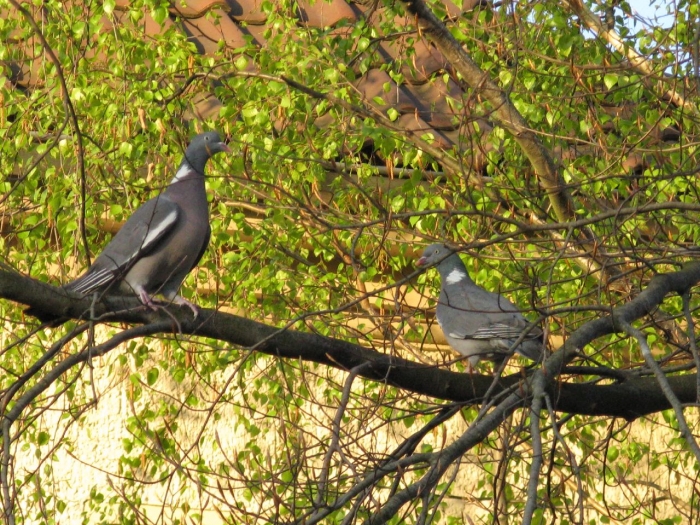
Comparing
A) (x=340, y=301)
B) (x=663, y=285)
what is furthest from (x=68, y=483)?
(x=663, y=285)

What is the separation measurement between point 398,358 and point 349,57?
216 cm

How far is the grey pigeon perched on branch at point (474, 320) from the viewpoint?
160 inches

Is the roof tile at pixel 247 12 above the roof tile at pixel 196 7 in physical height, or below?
above

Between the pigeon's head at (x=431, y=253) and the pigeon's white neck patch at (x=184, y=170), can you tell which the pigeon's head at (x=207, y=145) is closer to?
the pigeon's white neck patch at (x=184, y=170)

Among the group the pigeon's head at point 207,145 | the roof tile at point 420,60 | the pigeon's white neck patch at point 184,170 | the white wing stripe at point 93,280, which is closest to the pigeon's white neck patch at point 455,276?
the roof tile at point 420,60

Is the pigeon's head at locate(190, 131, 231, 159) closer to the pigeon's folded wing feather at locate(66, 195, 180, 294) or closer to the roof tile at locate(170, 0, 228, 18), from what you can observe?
the pigeon's folded wing feather at locate(66, 195, 180, 294)

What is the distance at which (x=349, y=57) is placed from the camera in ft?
15.4

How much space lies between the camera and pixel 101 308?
274cm

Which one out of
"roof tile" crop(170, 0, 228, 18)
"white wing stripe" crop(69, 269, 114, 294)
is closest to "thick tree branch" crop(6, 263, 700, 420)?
"white wing stripe" crop(69, 269, 114, 294)

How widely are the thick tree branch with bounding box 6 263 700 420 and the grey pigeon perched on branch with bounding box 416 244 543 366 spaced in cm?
82

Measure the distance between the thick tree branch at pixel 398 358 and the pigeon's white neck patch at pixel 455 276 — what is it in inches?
56.0

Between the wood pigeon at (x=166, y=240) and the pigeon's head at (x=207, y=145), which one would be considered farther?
the pigeon's head at (x=207, y=145)

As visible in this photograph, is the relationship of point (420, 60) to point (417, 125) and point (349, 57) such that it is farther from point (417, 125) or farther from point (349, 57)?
point (349, 57)

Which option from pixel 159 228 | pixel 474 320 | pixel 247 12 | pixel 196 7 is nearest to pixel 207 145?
pixel 159 228
